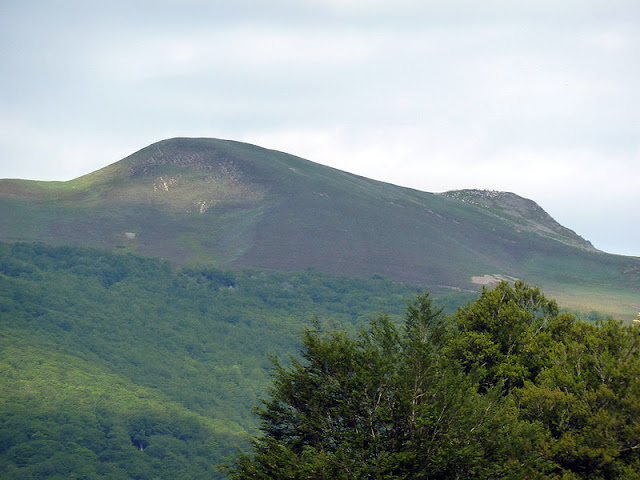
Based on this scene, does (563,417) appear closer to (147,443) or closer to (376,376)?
(376,376)

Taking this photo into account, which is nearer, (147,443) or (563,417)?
(563,417)

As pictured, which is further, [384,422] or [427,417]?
[384,422]

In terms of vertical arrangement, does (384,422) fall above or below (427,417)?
below

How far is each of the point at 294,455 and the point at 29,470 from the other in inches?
5672

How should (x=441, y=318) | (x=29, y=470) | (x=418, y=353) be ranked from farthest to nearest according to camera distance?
(x=29, y=470), (x=441, y=318), (x=418, y=353)

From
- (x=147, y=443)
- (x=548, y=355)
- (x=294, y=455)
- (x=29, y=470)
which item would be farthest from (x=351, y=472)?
(x=147, y=443)

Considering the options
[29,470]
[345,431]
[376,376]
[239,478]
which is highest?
[376,376]

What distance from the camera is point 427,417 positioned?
32156 millimetres

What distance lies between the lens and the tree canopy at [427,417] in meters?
31.8

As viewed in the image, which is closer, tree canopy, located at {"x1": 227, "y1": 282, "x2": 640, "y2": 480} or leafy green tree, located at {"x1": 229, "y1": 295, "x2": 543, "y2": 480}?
leafy green tree, located at {"x1": 229, "y1": 295, "x2": 543, "y2": 480}

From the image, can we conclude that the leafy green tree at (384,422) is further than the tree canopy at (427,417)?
No

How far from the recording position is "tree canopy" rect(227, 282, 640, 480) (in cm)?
3183

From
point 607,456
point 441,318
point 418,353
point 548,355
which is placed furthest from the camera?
point 548,355

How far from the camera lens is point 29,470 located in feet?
529
